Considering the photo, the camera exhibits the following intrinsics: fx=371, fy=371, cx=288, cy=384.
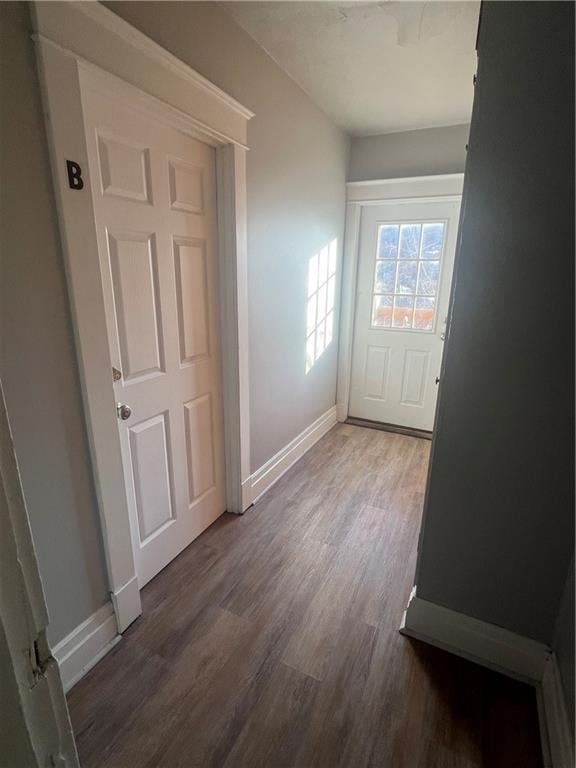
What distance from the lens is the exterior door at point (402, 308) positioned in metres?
3.10

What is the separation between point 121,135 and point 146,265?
445mm

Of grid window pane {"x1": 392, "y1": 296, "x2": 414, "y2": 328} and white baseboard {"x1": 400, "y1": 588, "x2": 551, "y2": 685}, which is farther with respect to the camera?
grid window pane {"x1": 392, "y1": 296, "x2": 414, "y2": 328}

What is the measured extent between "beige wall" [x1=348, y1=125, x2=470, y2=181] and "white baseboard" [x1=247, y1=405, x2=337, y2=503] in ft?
6.94

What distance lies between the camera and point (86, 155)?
1146mm

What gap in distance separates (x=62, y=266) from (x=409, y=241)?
2.82m

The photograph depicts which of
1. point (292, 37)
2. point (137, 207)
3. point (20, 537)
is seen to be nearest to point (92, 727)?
point (20, 537)

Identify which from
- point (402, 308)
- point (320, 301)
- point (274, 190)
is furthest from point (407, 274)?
point (274, 190)

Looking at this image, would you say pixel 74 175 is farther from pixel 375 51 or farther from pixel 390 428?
pixel 390 428

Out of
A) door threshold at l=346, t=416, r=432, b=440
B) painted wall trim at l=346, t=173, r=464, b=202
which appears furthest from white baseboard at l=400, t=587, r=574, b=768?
painted wall trim at l=346, t=173, r=464, b=202

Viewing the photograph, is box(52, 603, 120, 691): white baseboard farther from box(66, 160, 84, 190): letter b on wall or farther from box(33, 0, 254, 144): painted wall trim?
box(33, 0, 254, 144): painted wall trim

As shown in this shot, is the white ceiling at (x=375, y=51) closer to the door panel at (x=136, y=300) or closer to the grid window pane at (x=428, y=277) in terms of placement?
the grid window pane at (x=428, y=277)

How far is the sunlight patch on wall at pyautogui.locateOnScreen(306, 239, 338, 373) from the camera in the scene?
112 inches

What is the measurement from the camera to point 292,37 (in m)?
1.79

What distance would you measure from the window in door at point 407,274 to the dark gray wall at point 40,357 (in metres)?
2.77
